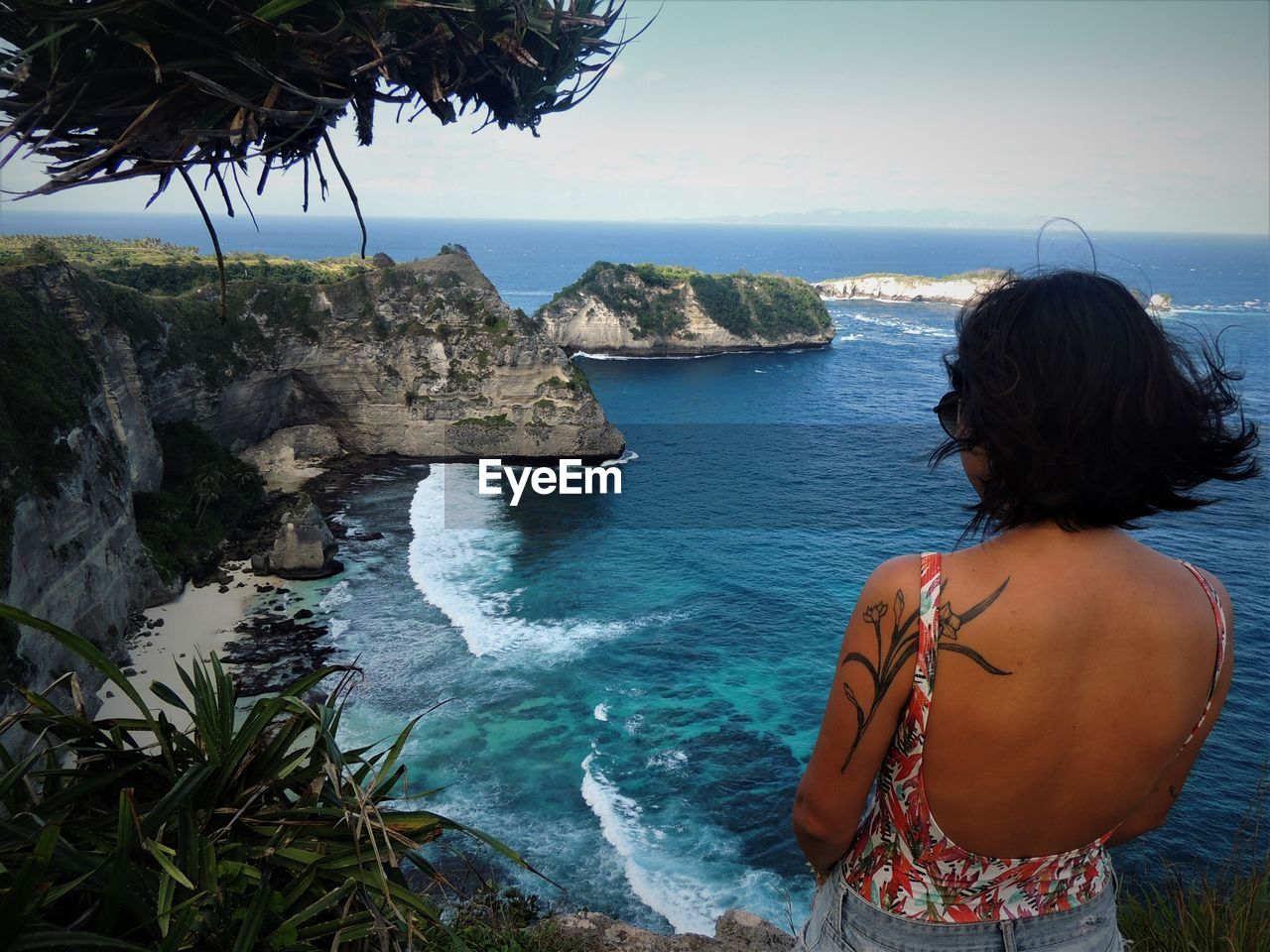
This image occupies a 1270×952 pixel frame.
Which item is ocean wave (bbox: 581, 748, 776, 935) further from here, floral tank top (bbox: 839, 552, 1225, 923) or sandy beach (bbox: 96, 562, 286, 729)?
floral tank top (bbox: 839, 552, 1225, 923)

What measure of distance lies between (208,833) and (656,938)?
17.4 ft

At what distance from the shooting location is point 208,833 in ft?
10.8

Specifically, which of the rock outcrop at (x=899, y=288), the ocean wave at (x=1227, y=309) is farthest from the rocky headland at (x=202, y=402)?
the ocean wave at (x=1227, y=309)

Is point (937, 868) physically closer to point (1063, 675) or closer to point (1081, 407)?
point (1063, 675)

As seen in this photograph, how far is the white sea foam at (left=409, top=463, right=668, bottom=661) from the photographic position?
30.6m

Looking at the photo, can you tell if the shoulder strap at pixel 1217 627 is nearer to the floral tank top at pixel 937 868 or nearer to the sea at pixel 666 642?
the floral tank top at pixel 937 868

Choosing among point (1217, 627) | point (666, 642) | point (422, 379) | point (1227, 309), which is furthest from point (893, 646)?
point (1227, 309)

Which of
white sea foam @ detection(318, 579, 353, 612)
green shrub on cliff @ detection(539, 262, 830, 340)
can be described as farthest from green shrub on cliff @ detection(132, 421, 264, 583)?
green shrub on cliff @ detection(539, 262, 830, 340)

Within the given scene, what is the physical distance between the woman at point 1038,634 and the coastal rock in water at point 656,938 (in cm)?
559

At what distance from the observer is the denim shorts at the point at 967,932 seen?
2346 millimetres

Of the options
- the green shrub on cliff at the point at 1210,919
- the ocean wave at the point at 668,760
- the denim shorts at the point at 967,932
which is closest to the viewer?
the denim shorts at the point at 967,932

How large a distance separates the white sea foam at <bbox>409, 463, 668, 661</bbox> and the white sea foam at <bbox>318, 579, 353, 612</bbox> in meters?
2.77

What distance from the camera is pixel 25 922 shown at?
2379 mm

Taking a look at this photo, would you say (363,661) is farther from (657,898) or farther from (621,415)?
(621,415)
